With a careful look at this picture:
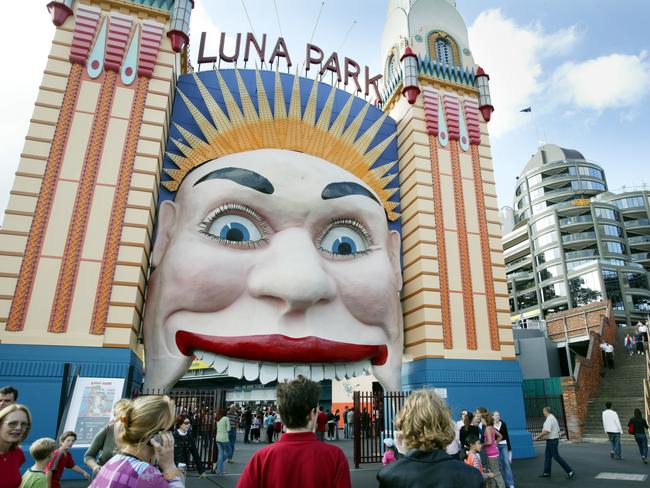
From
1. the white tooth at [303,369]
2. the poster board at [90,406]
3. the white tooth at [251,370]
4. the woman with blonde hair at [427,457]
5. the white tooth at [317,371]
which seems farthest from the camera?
the white tooth at [317,371]

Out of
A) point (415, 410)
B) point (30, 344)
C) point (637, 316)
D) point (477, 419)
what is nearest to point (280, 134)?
point (30, 344)

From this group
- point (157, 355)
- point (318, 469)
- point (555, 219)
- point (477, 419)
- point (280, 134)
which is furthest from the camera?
point (555, 219)

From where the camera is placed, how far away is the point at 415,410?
235cm

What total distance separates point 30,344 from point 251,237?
14.0 feet

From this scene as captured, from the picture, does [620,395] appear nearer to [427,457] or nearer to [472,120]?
[472,120]

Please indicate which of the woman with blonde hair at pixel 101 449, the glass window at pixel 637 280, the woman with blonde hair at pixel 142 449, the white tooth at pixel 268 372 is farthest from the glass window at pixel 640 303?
the woman with blonde hair at pixel 142 449

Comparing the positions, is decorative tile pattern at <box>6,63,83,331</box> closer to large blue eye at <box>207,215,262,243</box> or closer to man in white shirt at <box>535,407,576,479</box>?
large blue eye at <box>207,215,262,243</box>

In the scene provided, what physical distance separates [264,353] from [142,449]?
6.77m

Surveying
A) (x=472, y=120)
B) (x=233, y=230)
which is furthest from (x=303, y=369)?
(x=472, y=120)

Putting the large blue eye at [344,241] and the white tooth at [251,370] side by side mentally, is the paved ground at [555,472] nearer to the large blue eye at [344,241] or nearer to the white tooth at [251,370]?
the white tooth at [251,370]

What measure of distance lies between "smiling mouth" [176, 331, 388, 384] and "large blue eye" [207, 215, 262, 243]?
1.92m

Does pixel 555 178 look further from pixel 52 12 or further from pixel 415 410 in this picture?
pixel 415 410

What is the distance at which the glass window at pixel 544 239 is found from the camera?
5057 centimetres

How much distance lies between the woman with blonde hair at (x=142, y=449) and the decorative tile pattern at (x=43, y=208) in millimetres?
7490
